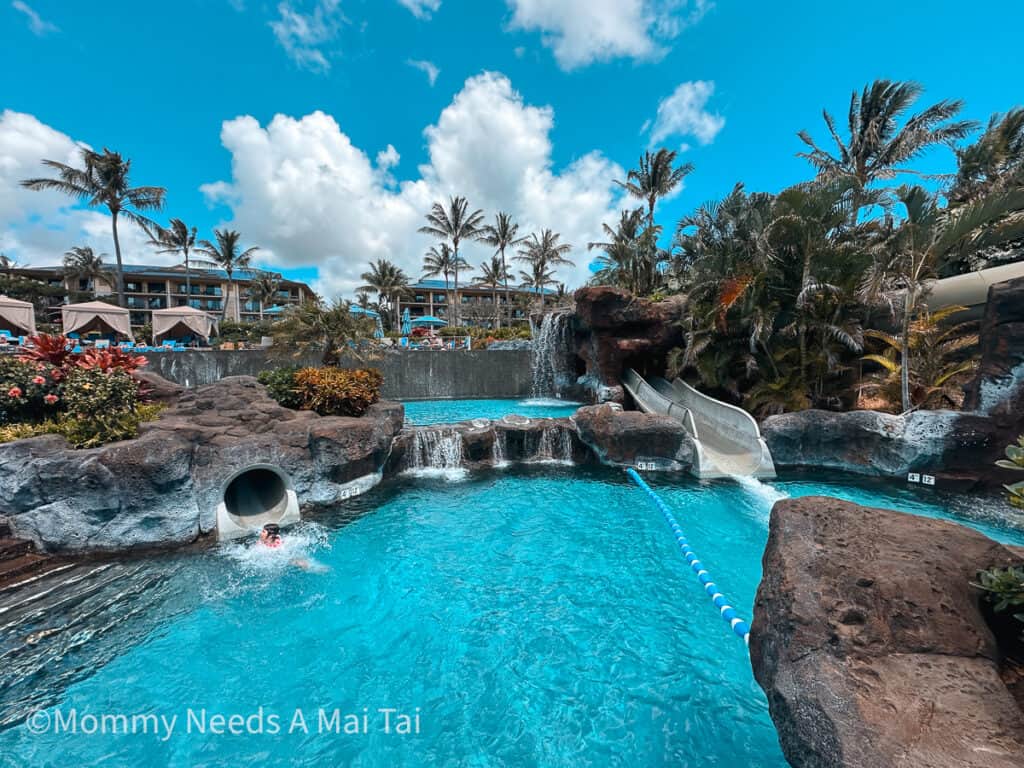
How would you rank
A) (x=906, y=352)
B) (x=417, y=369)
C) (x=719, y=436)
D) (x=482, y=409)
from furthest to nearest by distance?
(x=417, y=369) → (x=482, y=409) → (x=719, y=436) → (x=906, y=352)

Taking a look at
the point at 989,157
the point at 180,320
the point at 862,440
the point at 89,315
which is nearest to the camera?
the point at 862,440

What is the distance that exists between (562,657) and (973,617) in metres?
3.51

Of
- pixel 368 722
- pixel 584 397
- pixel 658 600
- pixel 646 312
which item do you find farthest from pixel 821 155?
pixel 368 722

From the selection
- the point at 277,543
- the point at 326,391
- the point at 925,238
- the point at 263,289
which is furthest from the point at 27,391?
the point at 263,289

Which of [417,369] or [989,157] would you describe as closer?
[989,157]

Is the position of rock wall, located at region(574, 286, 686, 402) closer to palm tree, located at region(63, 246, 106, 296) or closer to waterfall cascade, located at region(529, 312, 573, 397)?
waterfall cascade, located at region(529, 312, 573, 397)

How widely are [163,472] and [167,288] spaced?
68.8m

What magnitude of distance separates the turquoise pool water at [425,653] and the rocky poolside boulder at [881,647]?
198cm

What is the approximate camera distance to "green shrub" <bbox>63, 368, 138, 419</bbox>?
6863 mm

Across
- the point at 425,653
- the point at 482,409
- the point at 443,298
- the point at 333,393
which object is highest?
the point at 443,298

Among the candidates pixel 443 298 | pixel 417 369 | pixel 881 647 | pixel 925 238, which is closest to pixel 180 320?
pixel 417 369

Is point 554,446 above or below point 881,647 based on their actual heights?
below

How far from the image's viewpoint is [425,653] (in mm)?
4641

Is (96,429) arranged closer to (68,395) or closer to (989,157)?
(68,395)
